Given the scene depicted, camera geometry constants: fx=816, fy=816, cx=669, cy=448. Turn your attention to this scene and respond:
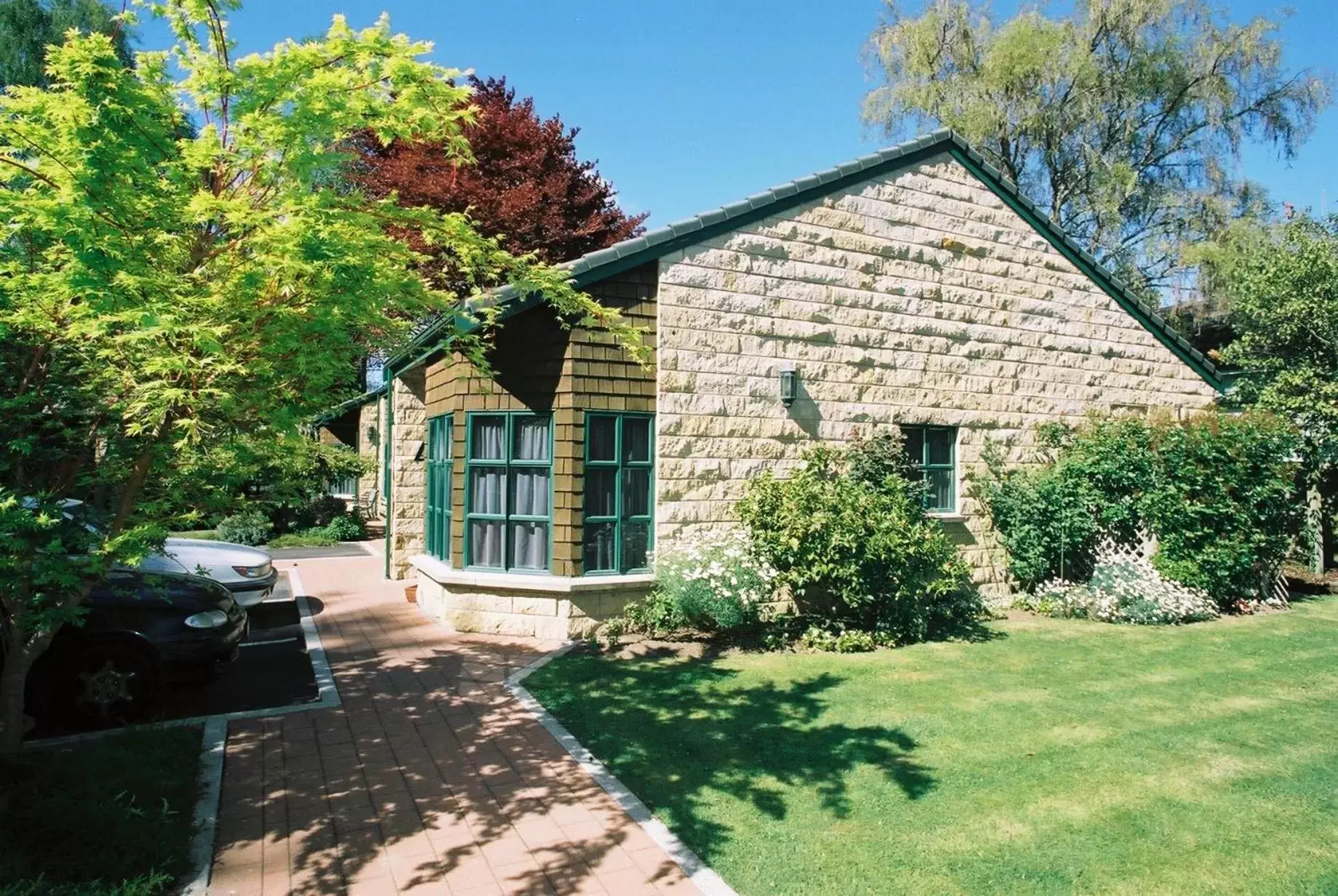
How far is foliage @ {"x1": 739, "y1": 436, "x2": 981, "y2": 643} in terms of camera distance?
8.79 meters

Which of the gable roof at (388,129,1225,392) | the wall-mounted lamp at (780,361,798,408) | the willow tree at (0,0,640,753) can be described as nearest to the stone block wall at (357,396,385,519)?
the gable roof at (388,129,1225,392)

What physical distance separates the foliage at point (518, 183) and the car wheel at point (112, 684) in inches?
653

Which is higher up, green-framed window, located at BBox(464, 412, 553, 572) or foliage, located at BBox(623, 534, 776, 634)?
green-framed window, located at BBox(464, 412, 553, 572)

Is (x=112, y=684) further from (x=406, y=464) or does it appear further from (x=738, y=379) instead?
(x=406, y=464)

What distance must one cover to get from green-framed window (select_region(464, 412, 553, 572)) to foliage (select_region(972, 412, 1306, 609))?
644cm

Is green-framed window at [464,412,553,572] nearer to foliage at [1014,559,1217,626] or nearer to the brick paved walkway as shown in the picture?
the brick paved walkway

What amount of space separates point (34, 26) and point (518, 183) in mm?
15268

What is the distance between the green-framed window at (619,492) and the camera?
9.02 meters

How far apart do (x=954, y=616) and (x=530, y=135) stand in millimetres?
18344

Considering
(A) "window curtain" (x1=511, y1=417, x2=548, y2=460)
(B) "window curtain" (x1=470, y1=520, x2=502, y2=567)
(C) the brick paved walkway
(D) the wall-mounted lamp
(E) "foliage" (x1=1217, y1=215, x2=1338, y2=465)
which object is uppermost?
(E) "foliage" (x1=1217, y1=215, x2=1338, y2=465)

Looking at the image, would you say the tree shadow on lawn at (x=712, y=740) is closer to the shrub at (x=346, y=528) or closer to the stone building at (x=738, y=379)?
the stone building at (x=738, y=379)

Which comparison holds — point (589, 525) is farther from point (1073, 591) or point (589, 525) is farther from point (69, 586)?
point (1073, 591)

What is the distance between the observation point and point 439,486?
1056cm

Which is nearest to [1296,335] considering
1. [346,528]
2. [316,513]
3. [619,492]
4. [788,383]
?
[788,383]
